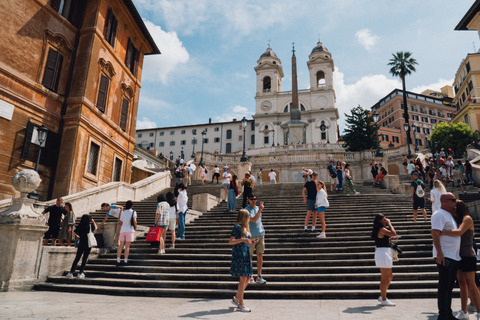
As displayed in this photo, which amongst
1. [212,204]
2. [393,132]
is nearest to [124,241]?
[212,204]

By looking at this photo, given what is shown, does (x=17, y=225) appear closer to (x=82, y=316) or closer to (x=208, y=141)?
(x=82, y=316)

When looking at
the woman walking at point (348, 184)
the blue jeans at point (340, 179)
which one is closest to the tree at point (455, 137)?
the blue jeans at point (340, 179)

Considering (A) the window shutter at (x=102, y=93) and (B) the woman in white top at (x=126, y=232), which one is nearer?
(B) the woman in white top at (x=126, y=232)

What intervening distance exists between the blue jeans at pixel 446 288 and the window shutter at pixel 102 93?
1917 centimetres

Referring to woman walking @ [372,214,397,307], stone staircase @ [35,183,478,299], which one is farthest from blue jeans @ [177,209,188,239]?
woman walking @ [372,214,397,307]

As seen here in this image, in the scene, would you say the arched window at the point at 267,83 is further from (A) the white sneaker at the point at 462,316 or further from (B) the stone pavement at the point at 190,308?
(A) the white sneaker at the point at 462,316

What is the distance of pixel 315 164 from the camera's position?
3269 cm

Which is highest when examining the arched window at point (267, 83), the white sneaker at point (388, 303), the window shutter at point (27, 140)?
the arched window at point (267, 83)

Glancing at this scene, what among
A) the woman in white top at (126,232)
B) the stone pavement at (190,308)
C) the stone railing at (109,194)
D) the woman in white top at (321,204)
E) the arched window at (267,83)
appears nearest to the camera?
the stone pavement at (190,308)

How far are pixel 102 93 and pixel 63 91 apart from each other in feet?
8.06

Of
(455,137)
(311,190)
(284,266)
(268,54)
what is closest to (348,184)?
(311,190)

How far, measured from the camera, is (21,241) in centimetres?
730

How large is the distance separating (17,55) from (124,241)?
38.5 ft

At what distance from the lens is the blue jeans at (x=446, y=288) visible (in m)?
4.30
